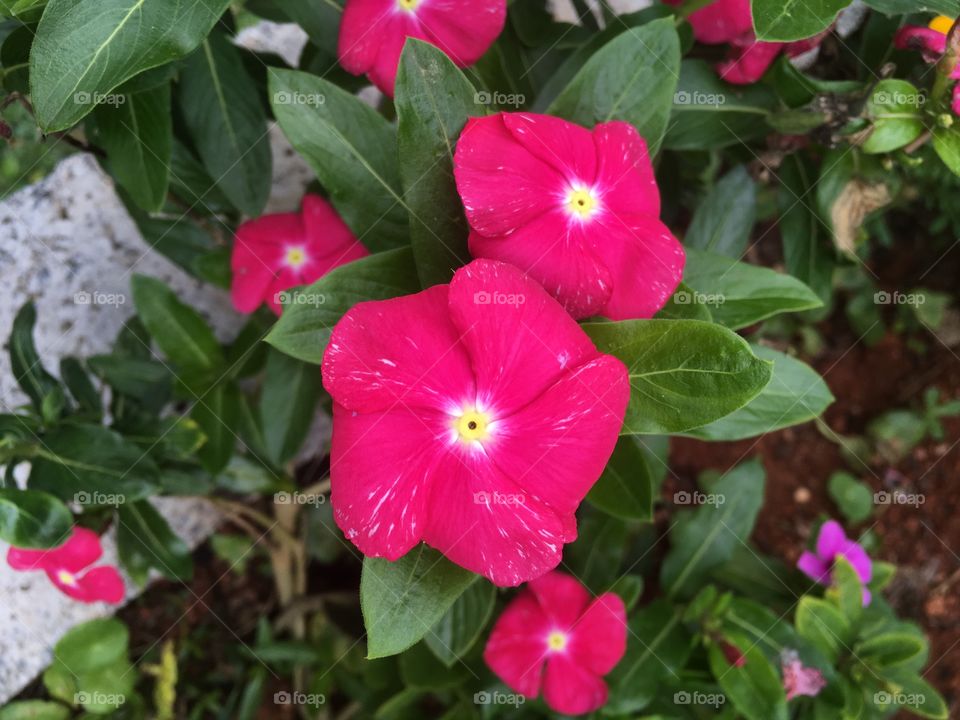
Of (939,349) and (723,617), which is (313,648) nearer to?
(723,617)

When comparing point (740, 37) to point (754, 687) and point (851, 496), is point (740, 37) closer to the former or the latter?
point (754, 687)

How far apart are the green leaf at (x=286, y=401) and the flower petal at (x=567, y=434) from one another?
76 centimetres

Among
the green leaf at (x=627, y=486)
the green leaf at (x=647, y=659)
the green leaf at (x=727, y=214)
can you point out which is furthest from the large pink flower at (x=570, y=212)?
the green leaf at (x=647, y=659)

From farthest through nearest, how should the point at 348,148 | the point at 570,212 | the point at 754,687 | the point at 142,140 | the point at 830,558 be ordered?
the point at 830,558 < the point at 754,687 < the point at 142,140 < the point at 348,148 < the point at 570,212

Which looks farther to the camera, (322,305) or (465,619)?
(465,619)

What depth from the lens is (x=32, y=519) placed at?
137 centimetres

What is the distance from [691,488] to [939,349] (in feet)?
2.96

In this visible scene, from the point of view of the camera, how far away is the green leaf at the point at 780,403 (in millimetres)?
1326

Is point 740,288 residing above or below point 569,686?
above

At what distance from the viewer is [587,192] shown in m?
1.13

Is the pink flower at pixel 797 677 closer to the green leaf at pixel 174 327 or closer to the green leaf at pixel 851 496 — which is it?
the green leaf at pixel 851 496

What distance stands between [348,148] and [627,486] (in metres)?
0.68

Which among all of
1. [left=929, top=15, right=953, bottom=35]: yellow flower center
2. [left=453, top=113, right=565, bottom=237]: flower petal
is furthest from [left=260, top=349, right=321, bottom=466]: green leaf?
[left=929, top=15, right=953, bottom=35]: yellow flower center

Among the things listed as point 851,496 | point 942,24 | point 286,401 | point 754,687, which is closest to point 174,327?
point 286,401
